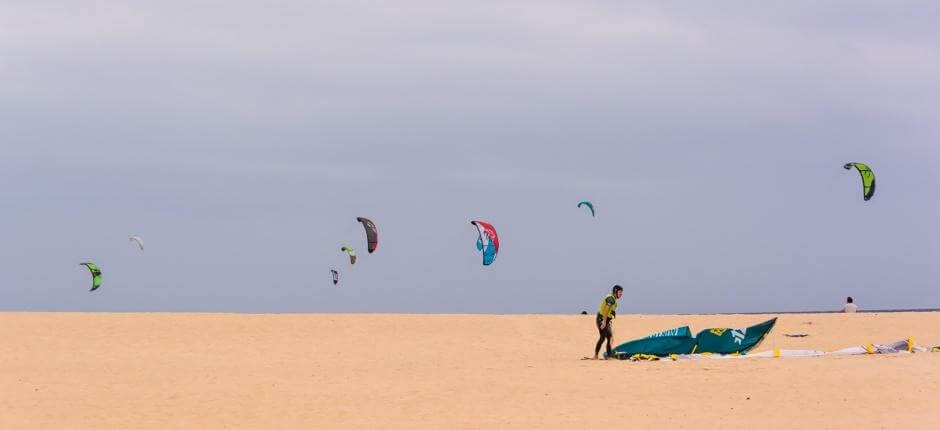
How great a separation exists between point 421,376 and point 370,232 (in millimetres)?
16313

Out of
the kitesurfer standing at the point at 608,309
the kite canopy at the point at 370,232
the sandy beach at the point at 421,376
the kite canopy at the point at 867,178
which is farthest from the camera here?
the kite canopy at the point at 370,232

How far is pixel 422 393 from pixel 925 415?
645 centimetres

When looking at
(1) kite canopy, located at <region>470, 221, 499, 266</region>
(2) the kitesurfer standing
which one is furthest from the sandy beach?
(1) kite canopy, located at <region>470, 221, 499, 266</region>

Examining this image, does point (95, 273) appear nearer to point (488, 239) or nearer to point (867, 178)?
point (488, 239)

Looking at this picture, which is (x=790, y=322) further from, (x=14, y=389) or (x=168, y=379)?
(x=14, y=389)

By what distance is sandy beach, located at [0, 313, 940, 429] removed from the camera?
1337 cm

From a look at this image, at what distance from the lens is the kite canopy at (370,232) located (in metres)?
33.5

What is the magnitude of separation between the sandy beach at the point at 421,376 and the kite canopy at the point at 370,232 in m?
6.78

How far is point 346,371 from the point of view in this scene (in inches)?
734

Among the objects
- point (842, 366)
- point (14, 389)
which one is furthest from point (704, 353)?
point (14, 389)

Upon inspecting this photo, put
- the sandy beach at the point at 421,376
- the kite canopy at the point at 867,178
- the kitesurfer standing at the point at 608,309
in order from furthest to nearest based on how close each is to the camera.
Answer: the kite canopy at the point at 867,178 < the kitesurfer standing at the point at 608,309 < the sandy beach at the point at 421,376

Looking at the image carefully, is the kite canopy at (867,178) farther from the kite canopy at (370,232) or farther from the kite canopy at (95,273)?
the kite canopy at (95,273)

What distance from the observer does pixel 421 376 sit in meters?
17.7

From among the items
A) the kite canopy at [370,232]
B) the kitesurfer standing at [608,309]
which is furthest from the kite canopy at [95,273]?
the kitesurfer standing at [608,309]
